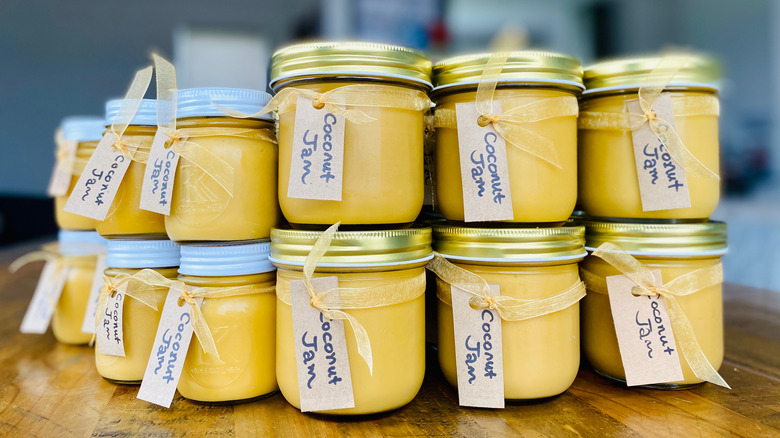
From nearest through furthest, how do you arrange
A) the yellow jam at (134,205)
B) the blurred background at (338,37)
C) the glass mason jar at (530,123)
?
the glass mason jar at (530,123) < the yellow jam at (134,205) < the blurred background at (338,37)

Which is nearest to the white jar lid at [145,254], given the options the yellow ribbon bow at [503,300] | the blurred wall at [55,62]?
the yellow ribbon bow at [503,300]

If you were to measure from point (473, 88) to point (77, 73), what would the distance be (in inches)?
155

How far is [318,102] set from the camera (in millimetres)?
805

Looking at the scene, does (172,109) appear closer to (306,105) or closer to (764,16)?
(306,105)

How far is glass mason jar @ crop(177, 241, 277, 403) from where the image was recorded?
2.82ft

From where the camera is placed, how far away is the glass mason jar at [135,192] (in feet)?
3.15

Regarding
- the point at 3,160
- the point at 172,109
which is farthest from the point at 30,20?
the point at 172,109

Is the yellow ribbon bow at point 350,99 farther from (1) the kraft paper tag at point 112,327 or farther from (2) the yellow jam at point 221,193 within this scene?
(1) the kraft paper tag at point 112,327

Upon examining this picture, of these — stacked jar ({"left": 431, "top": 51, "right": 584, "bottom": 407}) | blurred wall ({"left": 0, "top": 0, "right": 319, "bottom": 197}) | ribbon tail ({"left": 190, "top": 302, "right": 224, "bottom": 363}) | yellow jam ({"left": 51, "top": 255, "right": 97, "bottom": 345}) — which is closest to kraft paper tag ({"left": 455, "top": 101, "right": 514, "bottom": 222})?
stacked jar ({"left": 431, "top": 51, "right": 584, "bottom": 407})

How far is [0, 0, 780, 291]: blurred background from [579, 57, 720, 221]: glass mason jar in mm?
105

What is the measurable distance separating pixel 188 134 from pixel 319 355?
1.40ft

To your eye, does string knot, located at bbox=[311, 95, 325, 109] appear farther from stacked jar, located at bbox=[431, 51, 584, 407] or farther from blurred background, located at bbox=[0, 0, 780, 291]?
blurred background, located at bbox=[0, 0, 780, 291]

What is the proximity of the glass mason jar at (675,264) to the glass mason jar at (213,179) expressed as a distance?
0.63 m

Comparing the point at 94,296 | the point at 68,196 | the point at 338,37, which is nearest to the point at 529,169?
the point at 94,296
